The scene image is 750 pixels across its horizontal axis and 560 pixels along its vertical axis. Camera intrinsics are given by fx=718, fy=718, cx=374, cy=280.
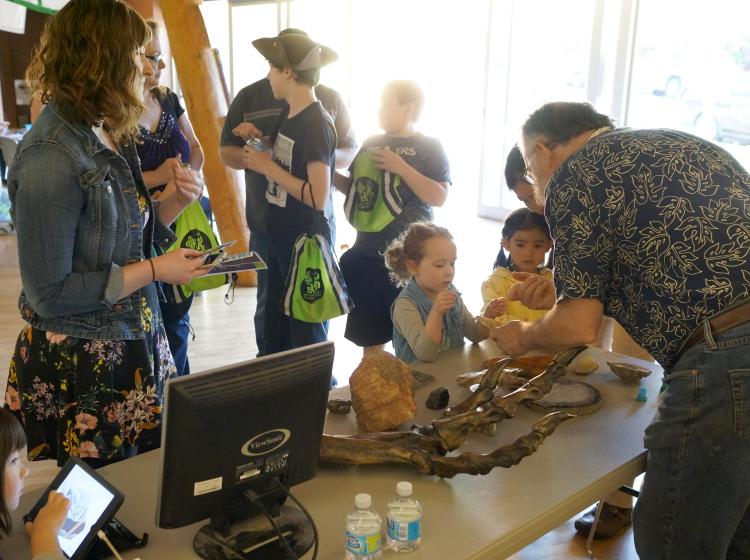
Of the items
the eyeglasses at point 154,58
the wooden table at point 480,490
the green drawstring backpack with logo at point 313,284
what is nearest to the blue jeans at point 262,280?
the green drawstring backpack with logo at point 313,284

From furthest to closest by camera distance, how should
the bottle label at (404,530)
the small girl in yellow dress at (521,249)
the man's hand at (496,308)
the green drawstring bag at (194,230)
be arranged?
the green drawstring bag at (194,230) → the small girl in yellow dress at (521,249) → the man's hand at (496,308) → the bottle label at (404,530)

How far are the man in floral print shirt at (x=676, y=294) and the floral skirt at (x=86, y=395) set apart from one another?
102 cm

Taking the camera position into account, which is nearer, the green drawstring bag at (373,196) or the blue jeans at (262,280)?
the green drawstring bag at (373,196)

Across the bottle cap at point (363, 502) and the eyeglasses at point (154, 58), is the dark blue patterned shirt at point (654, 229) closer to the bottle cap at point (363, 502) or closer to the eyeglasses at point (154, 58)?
the bottle cap at point (363, 502)

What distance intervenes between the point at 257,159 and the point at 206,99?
2980 millimetres

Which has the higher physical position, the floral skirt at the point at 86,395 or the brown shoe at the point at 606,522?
the floral skirt at the point at 86,395

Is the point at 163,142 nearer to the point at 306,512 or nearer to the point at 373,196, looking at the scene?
the point at 373,196

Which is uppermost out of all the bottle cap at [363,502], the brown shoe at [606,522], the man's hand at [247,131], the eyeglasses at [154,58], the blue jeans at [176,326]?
the eyeglasses at [154,58]

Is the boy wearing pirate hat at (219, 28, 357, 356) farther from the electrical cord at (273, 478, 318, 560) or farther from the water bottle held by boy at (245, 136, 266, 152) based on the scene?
the electrical cord at (273, 478, 318, 560)

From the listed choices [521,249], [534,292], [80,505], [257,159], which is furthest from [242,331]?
[80,505]

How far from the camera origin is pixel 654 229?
1544 millimetres

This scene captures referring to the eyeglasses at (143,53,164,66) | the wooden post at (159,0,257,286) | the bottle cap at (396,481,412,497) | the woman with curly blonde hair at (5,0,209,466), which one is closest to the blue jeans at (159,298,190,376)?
the eyeglasses at (143,53,164,66)

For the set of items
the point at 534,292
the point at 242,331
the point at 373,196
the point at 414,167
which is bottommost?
the point at 242,331

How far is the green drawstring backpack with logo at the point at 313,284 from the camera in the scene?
2885mm
